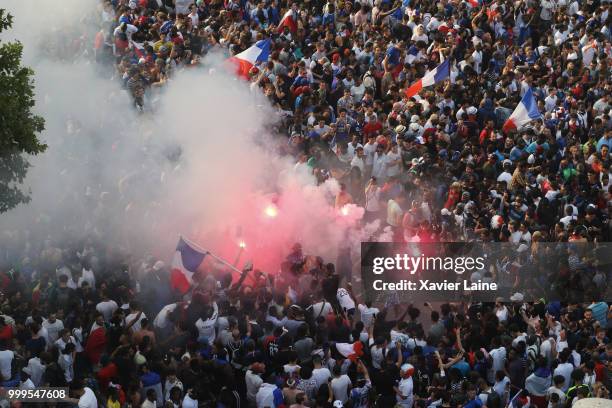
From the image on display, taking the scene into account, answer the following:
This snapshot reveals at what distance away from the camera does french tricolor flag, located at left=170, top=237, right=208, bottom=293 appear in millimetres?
15281

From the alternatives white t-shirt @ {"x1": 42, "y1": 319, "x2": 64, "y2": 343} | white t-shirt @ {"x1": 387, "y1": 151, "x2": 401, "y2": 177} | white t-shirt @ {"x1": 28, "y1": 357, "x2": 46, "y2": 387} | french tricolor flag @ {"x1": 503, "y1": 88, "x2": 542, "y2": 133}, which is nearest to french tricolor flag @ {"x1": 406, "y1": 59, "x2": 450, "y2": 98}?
french tricolor flag @ {"x1": 503, "y1": 88, "x2": 542, "y2": 133}

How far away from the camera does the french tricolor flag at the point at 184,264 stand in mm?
15281

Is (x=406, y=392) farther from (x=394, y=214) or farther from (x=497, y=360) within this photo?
(x=394, y=214)

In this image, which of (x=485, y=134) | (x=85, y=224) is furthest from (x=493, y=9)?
(x=85, y=224)

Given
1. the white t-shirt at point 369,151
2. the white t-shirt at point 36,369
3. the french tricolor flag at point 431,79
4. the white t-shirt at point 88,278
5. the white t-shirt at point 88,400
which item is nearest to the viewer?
the white t-shirt at point 88,400

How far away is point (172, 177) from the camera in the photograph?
1838 centimetres

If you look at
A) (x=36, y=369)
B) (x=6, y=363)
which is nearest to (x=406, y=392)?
(x=36, y=369)

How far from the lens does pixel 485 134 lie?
1959 cm

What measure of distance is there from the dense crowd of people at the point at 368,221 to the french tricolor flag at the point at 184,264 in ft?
0.52

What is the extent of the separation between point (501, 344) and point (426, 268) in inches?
110

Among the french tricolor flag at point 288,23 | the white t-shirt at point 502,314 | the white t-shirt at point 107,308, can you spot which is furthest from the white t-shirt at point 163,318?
→ the french tricolor flag at point 288,23

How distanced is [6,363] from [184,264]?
314 cm

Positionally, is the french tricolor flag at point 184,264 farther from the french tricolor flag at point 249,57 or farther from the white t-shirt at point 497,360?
the french tricolor flag at point 249,57

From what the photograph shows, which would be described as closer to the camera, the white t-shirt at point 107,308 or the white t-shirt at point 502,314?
the white t-shirt at point 107,308
